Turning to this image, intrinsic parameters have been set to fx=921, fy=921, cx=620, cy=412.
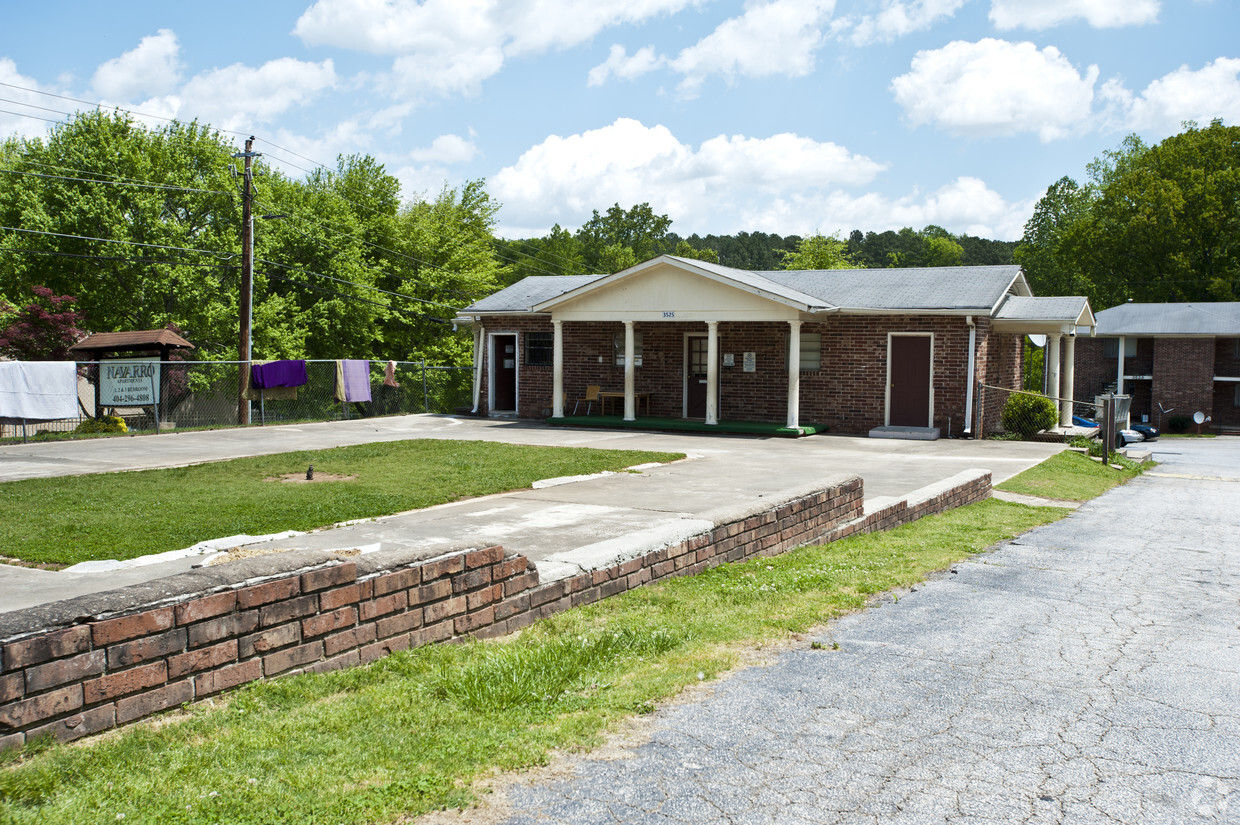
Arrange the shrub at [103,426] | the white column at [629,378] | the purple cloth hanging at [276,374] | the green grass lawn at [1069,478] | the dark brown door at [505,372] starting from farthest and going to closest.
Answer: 1. the dark brown door at [505,372]
2. the purple cloth hanging at [276,374]
3. the white column at [629,378]
4. the shrub at [103,426]
5. the green grass lawn at [1069,478]

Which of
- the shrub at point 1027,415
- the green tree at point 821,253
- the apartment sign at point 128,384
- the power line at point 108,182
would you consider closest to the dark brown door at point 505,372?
the apartment sign at point 128,384

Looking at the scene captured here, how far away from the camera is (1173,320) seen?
42.7 m

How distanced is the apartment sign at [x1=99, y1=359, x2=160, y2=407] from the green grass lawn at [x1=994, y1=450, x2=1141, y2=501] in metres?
18.2

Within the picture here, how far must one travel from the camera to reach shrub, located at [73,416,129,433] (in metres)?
20.5

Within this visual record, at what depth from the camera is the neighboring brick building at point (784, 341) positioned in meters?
21.7

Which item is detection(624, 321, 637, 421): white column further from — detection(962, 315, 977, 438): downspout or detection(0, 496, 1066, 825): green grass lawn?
detection(0, 496, 1066, 825): green grass lawn

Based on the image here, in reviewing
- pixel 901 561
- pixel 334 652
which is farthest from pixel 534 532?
pixel 334 652

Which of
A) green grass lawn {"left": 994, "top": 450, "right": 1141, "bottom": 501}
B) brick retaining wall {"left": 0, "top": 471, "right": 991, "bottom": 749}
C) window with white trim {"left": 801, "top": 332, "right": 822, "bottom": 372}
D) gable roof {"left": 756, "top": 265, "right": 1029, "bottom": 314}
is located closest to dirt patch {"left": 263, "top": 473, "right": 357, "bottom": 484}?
brick retaining wall {"left": 0, "top": 471, "right": 991, "bottom": 749}

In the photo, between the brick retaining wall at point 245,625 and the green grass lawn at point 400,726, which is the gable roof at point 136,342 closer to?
the brick retaining wall at point 245,625

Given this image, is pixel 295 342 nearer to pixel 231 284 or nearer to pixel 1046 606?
pixel 231 284

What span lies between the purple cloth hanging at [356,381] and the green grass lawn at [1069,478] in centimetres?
1744

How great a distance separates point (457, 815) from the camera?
10.0 feet

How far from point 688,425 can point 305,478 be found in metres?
11.6

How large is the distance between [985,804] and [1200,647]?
116 inches
